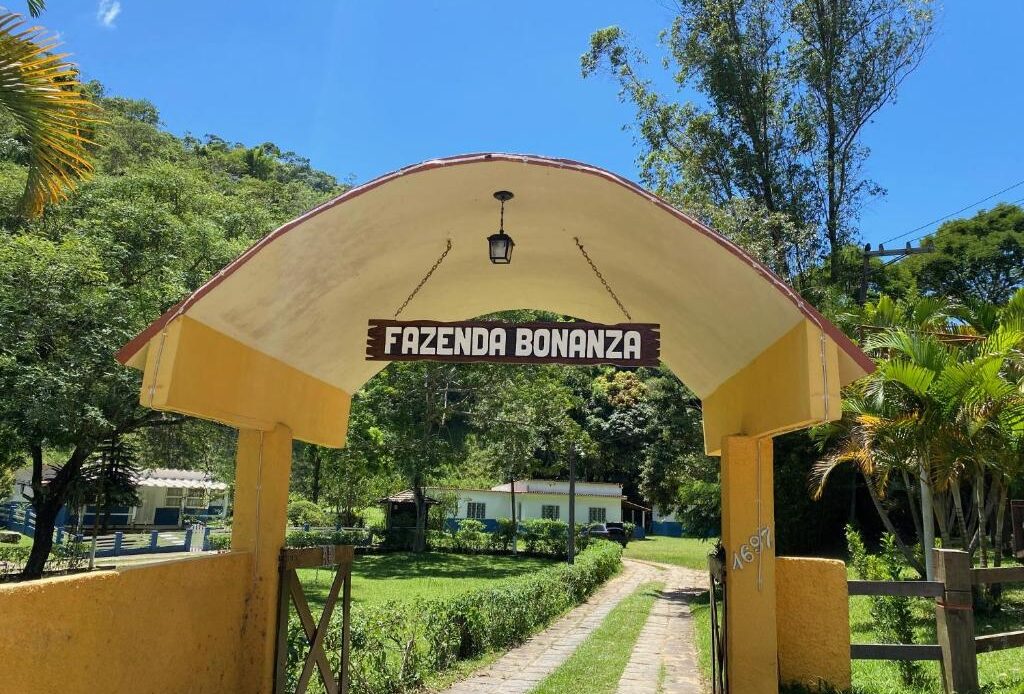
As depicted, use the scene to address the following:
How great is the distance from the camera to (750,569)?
6398 mm

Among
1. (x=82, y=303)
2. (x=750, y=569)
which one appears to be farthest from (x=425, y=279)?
(x=82, y=303)

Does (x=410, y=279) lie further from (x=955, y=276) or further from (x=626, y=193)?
(x=955, y=276)

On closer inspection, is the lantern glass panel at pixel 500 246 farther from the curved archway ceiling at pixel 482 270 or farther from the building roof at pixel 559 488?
the building roof at pixel 559 488

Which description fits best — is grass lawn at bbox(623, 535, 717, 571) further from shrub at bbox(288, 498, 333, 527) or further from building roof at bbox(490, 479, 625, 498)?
shrub at bbox(288, 498, 333, 527)

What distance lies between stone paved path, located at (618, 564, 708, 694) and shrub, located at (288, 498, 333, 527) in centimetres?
2119

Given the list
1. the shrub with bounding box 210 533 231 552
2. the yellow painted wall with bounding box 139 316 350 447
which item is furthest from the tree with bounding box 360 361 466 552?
the yellow painted wall with bounding box 139 316 350 447

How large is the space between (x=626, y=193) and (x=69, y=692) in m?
4.32

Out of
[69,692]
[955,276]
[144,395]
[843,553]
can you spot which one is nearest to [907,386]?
[144,395]

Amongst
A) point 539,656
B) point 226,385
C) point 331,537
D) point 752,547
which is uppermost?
point 226,385

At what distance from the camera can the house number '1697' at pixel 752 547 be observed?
6.40 meters

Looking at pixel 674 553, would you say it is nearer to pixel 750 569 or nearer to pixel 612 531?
pixel 612 531

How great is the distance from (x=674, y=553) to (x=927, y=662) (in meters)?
31.8

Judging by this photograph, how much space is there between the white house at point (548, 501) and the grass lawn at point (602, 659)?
1286 inches

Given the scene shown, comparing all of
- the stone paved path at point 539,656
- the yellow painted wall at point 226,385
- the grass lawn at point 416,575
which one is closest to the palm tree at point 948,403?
the stone paved path at point 539,656
